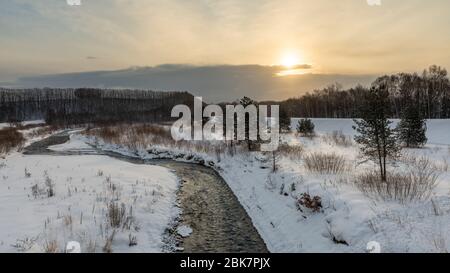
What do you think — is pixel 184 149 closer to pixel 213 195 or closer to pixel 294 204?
pixel 213 195

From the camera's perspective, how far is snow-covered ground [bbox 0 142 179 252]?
7.82m

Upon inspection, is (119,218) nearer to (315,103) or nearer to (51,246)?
(51,246)

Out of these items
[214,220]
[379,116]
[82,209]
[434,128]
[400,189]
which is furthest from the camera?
[434,128]

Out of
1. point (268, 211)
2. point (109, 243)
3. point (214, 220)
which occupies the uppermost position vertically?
point (109, 243)

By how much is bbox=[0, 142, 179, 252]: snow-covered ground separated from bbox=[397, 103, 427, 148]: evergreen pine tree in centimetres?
1895

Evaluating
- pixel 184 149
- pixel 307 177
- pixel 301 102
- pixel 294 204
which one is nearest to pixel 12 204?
pixel 294 204

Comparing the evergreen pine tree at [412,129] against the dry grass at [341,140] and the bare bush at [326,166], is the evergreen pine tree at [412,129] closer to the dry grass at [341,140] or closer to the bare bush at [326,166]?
the dry grass at [341,140]

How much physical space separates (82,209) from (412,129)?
24806 millimetres

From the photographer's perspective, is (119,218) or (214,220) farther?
(214,220)

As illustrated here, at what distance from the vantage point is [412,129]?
26594 millimetres

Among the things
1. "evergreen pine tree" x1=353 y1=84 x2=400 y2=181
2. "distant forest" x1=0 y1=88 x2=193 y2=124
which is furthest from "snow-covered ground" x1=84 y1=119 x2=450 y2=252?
"distant forest" x1=0 y1=88 x2=193 y2=124

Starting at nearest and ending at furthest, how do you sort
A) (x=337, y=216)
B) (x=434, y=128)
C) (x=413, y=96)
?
(x=337, y=216)
(x=434, y=128)
(x=413, y=96)

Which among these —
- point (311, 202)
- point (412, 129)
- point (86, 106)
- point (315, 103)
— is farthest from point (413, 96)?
point (86, 106)
